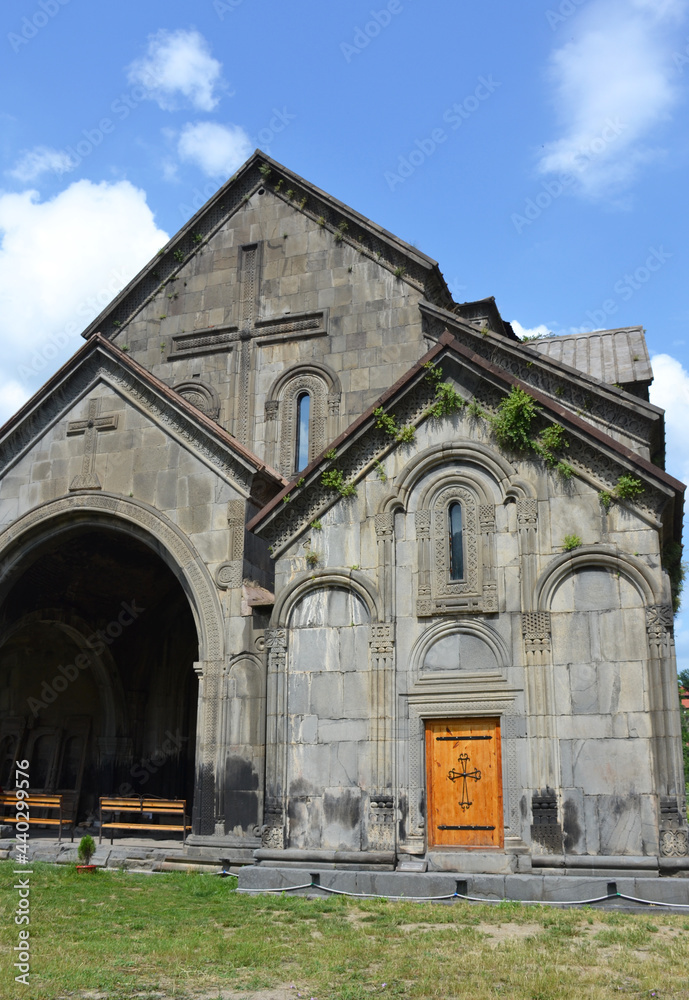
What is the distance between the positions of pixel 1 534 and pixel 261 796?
7.17 meters

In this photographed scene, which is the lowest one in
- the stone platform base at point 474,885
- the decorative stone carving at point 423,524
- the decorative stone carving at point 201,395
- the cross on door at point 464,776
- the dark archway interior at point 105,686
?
the stone platform base at point 474,885

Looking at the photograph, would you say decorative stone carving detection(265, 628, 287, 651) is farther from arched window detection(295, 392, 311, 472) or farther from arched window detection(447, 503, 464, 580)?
arched window detection(295, 392, 311, 472)

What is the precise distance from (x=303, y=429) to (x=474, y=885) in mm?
10154

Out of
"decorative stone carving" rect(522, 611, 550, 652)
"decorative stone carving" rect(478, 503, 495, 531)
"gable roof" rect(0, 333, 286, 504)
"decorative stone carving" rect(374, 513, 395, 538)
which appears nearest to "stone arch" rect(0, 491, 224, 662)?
"gable roof" rect(0, 333, 286, 504)

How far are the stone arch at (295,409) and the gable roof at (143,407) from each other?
1.65m

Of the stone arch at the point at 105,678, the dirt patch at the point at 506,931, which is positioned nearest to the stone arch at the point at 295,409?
the stone arch at the point at 105,678

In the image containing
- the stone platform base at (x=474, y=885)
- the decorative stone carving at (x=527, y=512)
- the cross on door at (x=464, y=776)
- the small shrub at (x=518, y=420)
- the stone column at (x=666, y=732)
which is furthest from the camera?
the small shrub at (x=518, y=420)

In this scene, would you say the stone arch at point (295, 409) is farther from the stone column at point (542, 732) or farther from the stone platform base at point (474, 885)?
the stone platform base at point (474, 885)

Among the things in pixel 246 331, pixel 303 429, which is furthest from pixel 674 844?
pixel 246 331

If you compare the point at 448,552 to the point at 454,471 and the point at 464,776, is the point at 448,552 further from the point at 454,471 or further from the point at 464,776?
the point at 464,776

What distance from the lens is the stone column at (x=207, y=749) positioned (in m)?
14.4

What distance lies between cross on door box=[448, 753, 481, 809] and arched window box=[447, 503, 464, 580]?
2536 mm

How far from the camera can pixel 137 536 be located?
1639 cm

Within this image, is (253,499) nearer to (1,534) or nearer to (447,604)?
(447,604)
